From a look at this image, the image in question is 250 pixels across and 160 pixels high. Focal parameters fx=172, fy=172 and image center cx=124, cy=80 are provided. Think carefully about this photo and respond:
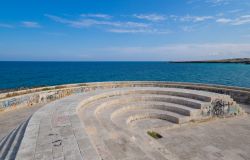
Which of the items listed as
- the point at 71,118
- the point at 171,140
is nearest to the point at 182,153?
the point at 171,140

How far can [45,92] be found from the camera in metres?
15.0

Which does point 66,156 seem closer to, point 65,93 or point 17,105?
point 17,105

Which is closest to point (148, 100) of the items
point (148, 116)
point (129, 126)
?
point (148, 116)

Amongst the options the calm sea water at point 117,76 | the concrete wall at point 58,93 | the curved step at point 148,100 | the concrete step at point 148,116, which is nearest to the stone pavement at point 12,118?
the concrete wall at point 58,93

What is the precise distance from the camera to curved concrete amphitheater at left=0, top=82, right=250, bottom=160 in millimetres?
5699

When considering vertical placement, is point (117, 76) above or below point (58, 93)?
below

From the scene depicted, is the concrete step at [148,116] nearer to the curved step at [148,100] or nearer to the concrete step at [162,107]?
the concrete step at [162,107]

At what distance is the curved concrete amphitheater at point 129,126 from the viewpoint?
5699mm

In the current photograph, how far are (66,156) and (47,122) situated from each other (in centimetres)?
309

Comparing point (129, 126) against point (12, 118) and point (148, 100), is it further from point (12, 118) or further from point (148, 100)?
point (12, 118)

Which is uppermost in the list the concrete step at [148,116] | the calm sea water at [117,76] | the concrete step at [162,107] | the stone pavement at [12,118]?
the concrete step at [162,107]

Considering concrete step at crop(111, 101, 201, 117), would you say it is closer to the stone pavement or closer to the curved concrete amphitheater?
the curved concrete amphitheater

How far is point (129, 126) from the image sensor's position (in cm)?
1044

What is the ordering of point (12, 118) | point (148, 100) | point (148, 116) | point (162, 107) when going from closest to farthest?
point (12, 118) → point (148, 116) → point (162, 107) → point (148, 100)
